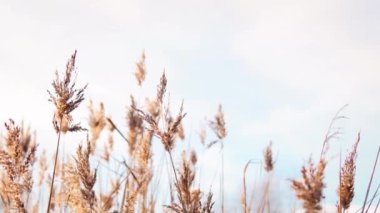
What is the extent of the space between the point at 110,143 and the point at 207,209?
4038mm

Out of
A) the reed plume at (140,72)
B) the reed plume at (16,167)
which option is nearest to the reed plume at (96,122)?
the reed plume at (140,72)

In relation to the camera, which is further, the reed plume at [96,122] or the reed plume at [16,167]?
the reed plume at [96,122]

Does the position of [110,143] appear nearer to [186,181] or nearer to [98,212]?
[98,212]

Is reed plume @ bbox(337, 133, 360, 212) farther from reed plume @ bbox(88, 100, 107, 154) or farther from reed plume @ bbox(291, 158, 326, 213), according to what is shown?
reed plume @ bbox(88, 100, 107, 154)

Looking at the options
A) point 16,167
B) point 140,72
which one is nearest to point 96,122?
point 140,72

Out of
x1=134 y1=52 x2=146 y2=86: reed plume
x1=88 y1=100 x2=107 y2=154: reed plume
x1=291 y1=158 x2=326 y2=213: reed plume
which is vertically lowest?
x1=291 y1=158 x2=326 y2=213: reed plume

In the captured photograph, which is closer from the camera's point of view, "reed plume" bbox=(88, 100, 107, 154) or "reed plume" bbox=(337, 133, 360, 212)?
"reed plume" bbox=(337, 133, 360, 212)

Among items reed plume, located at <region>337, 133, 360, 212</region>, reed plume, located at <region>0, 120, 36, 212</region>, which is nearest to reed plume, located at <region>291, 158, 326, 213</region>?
reed plume, located at <region>337, 133, 360, 212</region>

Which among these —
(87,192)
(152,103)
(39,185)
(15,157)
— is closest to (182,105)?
(87,192)

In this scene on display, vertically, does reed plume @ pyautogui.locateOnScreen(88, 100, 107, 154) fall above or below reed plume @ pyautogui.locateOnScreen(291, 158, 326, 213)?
above

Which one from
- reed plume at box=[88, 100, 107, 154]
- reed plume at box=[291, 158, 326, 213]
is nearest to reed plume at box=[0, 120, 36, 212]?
reed plume at box=[291, 158, 326, 213]

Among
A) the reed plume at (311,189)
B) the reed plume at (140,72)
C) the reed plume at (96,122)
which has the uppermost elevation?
the reed plume at (140,72)

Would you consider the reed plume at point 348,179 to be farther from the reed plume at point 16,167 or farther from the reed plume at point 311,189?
the reed plume at point 16,167

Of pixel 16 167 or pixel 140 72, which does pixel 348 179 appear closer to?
pixel 16 167
